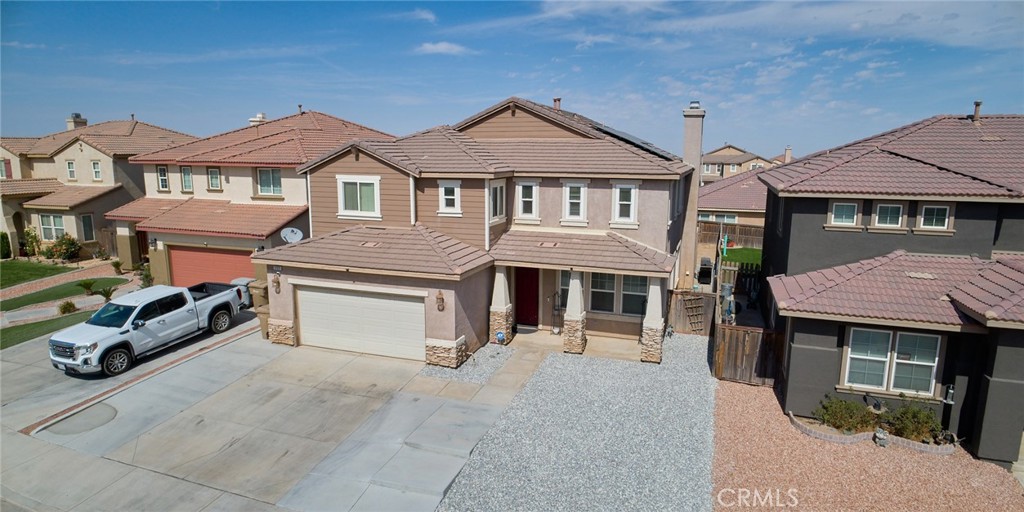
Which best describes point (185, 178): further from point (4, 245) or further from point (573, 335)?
point (573, 335)

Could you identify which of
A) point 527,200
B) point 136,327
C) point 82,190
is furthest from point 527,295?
point 82,190

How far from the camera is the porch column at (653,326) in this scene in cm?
1539

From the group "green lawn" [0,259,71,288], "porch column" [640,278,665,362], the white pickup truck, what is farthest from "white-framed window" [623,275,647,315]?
"green lawn" [0,259,71,288]

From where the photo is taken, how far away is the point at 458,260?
15.4 metres

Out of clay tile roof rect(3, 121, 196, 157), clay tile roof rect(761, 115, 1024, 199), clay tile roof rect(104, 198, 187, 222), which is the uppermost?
clay tile roof rect(3, 121, 196, 157)

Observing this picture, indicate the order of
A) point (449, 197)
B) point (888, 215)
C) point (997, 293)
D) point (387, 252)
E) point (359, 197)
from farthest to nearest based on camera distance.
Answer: point (359, 197)
point (449, 197)
point (387, 252)
point (888, 215)
point (997, 293)

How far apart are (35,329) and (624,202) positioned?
66.0 feet

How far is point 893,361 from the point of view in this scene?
12.0 meters

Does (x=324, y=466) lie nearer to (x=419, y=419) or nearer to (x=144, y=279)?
(x=419, y=419)

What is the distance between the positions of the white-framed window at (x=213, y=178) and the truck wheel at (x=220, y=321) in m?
8.04

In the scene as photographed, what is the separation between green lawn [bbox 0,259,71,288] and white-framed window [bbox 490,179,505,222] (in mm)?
23480

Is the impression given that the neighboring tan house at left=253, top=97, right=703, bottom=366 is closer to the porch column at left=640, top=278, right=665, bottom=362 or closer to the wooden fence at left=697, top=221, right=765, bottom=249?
the porch column at left=640, top=278, right=665, bottom=362

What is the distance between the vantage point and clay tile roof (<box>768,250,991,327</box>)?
11.6m

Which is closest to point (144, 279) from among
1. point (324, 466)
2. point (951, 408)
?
point (324, 466)
